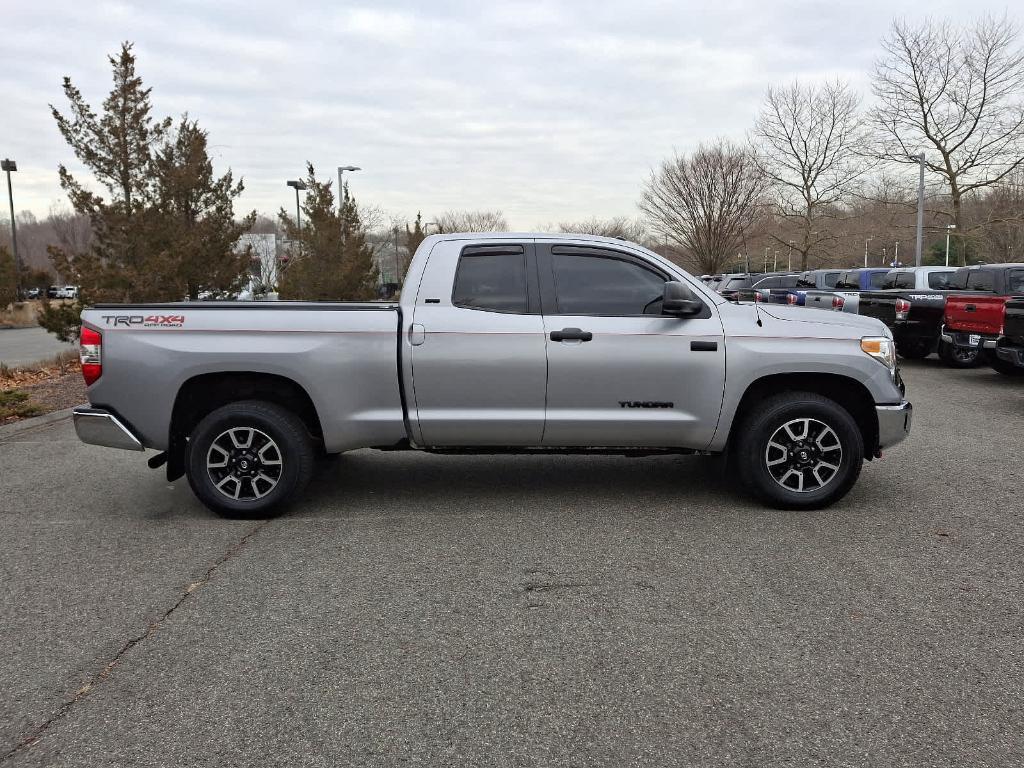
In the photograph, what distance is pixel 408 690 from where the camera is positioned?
10.9 feet

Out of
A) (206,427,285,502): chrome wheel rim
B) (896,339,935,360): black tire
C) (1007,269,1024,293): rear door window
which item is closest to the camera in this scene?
(206,427,285,502): chrome wheel rim

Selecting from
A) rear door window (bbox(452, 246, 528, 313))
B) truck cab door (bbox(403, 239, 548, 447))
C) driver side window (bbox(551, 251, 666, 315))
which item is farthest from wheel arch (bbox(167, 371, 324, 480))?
driver side window (bbox(551, 251, 666, 315))

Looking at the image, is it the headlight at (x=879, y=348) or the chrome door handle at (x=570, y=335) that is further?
the headlight at (x=879, y=348)

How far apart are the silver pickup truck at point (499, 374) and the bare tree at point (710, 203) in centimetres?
4360

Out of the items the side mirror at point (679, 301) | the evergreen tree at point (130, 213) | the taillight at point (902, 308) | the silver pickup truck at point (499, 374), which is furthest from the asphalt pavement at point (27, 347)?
the taillight at point (902, 308)

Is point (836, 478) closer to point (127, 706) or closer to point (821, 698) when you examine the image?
point (821, 698)

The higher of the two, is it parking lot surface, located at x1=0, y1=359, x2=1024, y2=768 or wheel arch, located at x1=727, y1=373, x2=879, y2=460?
wheel arch, located at x1=727, y1=373, x2=879, y2=460

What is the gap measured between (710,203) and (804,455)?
44326 mm

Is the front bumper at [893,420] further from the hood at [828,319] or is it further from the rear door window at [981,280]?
the rear door window at [981,280]

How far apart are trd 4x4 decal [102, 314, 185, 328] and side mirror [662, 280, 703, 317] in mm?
3166

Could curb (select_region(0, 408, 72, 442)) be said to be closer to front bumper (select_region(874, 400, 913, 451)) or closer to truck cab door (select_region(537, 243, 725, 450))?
truck cab door (select_region(537, 243, 725, 450))

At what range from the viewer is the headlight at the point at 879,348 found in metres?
5.72

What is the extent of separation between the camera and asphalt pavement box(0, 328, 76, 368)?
17.5 m

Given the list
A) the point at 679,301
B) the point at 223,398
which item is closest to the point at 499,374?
the point at 679,301
